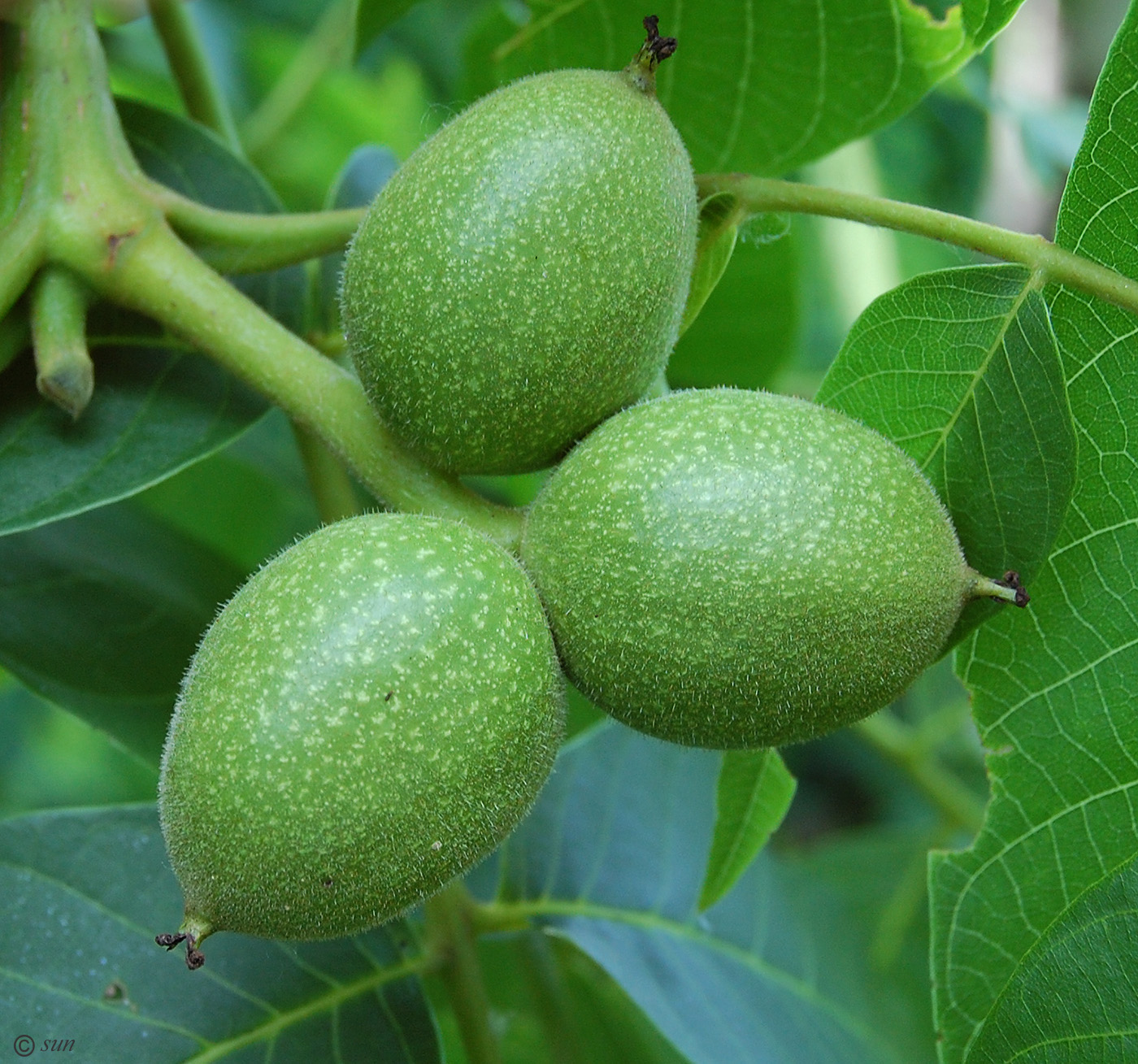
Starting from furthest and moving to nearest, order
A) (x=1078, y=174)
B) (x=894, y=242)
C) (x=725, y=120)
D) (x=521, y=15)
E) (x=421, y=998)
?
(x=894, y=242), (x=521, y=15), (x=725, y=120), (x=421, y=998), (x=1078, y=174)

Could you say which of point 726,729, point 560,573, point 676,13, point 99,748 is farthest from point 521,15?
point 99,748

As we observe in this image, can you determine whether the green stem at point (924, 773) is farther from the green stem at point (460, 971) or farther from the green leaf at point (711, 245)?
the green leaf at point (711, 245)

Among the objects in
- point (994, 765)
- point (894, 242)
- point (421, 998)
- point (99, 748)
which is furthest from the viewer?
point (99, 748)

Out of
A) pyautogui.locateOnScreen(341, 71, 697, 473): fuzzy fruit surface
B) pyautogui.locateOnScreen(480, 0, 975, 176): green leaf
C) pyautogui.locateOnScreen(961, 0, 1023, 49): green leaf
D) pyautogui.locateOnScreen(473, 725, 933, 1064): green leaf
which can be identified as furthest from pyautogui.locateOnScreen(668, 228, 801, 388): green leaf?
pyautogui.locateOnScreen(341, 71, 697, 473): fuzzy fruit surface

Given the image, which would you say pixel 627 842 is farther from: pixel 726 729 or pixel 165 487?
pixel 165 487

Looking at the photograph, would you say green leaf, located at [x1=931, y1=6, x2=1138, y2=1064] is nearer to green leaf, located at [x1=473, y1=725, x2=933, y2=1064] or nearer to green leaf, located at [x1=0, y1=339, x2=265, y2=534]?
green leaf, located at [x1=473, y1=725, x2=933, y2=1064]

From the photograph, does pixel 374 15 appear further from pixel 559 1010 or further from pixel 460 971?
pixel 559 1010

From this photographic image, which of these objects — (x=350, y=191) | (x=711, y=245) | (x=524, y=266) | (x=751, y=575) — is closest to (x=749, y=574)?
(x=751, y=575)
